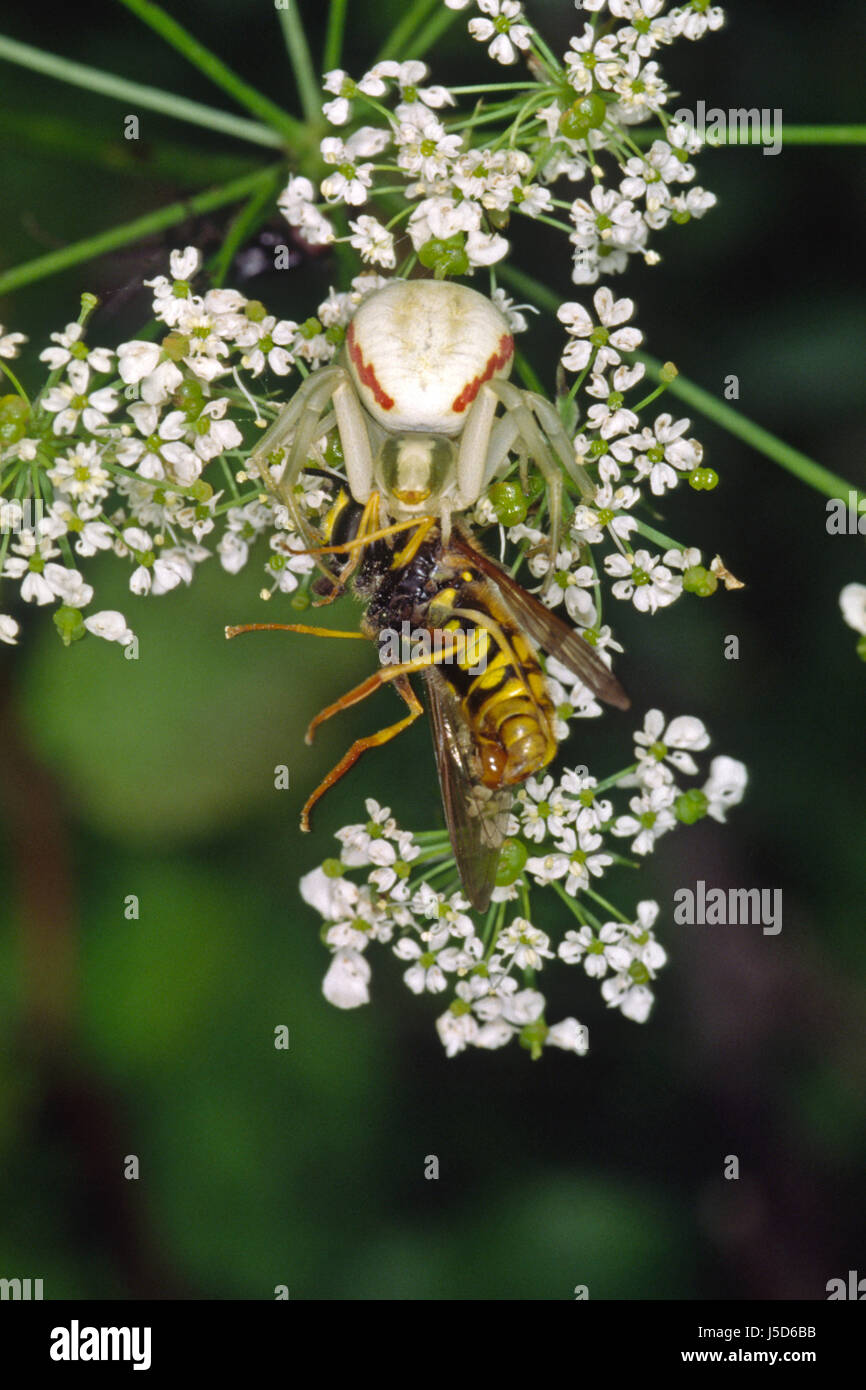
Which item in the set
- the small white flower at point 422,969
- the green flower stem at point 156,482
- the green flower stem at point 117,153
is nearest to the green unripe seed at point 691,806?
the small white flower at point 422,969

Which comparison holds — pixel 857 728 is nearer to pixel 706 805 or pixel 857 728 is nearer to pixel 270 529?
pixel 706 805

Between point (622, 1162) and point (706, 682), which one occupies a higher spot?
point (706, 682)

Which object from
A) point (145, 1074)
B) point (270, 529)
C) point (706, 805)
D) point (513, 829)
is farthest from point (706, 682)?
point (145, 1074)

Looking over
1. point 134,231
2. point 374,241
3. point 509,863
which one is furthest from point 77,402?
point 509,863

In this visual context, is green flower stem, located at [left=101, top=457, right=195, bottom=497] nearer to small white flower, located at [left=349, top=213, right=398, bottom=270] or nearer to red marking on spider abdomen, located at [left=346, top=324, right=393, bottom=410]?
red marking on spider abdomen, located at [left=346, top=324, right=393, bottom=410]

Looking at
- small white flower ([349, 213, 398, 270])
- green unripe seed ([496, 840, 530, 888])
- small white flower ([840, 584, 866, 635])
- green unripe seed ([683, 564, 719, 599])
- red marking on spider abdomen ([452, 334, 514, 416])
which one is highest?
small white flower ([349, 213, 398, 270])

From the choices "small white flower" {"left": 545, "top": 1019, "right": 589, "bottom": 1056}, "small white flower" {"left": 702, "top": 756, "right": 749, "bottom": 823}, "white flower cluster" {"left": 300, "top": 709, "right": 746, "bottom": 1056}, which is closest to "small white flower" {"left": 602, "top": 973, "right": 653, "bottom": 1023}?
"white flower cluster" {"left": 300, "top": 709, "right": 746, "bottom": 1056}
